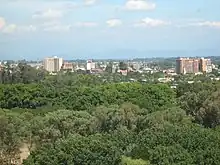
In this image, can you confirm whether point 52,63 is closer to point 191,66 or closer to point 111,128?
point 191,66

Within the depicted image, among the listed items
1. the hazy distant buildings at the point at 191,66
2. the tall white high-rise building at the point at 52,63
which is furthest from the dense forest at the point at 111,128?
the tall white high-rise building at the point at 52,63

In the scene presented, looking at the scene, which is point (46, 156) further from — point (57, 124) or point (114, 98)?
point (114, 98)

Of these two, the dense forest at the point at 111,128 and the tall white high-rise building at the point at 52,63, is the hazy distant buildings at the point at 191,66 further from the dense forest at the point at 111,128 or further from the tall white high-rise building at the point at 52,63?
the dense forest at the point at 111,128

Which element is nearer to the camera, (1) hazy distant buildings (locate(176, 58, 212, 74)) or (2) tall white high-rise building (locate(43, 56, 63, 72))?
(1) hazy distant buildings (locate(176, 58, 212, 74))

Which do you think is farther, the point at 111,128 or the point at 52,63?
the point at 52,63

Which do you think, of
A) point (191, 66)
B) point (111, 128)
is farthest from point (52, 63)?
point (111, 128)

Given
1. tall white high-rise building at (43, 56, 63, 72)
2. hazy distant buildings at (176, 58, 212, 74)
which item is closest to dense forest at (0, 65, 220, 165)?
hazy distant buildings at (176, 58, 212, 74)

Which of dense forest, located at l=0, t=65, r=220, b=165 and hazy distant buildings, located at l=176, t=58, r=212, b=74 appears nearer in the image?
dense forest, located at l=0, t=65, r=220, b=165

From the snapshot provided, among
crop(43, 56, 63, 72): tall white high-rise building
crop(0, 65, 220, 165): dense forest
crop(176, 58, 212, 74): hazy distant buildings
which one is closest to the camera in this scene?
crop(0, 65, 220, 165): dense forest

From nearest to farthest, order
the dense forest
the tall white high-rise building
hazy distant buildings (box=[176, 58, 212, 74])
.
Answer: the dense forest → hazy distant buildings (box=[176, 58, 212, 74]) → the tall white high-rise building

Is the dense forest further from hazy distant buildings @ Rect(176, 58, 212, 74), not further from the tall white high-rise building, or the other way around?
the tall white high-rise building
